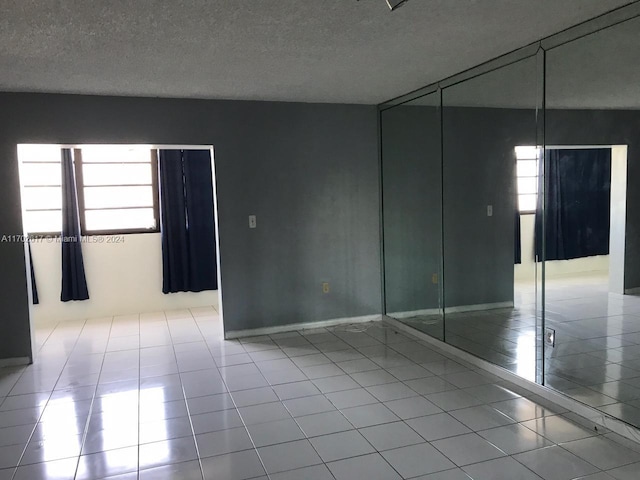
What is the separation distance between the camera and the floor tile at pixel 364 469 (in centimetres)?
242

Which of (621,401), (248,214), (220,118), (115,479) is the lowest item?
(115,479)

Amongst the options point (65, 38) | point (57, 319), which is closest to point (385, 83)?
point (65, 38)

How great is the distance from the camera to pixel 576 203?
305 centimetres

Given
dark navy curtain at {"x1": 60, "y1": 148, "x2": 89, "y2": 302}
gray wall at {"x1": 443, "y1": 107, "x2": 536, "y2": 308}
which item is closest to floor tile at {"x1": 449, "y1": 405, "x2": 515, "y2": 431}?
gray wall at {"x1": 443, "y1": 107, "x2": 536, "y2": 308}

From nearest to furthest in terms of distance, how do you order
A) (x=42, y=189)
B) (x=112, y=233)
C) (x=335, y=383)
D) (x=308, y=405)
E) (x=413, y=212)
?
1. (x=308, y=405)
2. (x=335, y=383)
3. (x=413, y=212)
4. (x=42, y=189)
5. (x=112, y=233)

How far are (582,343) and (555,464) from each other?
89cm

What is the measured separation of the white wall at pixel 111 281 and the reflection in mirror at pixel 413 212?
269 centimetres

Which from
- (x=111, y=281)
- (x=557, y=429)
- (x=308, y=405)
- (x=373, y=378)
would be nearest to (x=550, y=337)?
(x=557, y=429)

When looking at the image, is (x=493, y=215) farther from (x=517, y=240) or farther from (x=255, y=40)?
(x=255, y=40)

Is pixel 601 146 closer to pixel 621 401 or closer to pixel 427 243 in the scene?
pixel 621 401

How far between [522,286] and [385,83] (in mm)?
1946

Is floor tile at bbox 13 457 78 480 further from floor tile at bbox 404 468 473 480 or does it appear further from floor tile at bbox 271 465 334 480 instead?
floor tile at bbox 404 468 473 480

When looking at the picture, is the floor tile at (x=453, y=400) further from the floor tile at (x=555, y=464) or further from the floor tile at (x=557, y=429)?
the floor tile at (x=555, y=464)

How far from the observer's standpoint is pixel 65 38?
2777mm
